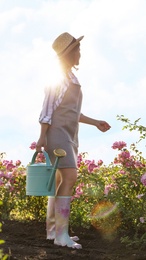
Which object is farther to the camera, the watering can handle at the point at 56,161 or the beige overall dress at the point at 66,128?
the beige overall dress at the point at 66,128

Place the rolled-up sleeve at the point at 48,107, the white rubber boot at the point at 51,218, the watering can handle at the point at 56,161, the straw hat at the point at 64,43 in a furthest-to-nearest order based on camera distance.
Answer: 1. the white rubber boot at the point at 51,218
2. the straw hat at the point at 64,43
3. the rolled-up sleeve at the point at 48,107
4. the watering can handle at the point at 56,161

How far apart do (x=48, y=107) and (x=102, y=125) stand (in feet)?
2.63

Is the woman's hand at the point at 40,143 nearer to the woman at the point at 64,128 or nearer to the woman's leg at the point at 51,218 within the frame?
the woman at the point at 64,128

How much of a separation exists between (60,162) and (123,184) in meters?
1.27

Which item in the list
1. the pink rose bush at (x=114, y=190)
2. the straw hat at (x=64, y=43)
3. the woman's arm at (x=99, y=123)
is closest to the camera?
the straw hat at (x=64, y=43)

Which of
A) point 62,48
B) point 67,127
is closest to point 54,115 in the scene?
point 67,127

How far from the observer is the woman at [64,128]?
466 cm

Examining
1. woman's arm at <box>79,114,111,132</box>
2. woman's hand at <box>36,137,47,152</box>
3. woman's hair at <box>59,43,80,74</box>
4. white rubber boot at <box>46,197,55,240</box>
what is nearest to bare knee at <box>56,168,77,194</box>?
woman's hand at <box>36,137,47,152</box>

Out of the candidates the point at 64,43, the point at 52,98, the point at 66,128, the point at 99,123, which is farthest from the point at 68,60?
the point at 99,123

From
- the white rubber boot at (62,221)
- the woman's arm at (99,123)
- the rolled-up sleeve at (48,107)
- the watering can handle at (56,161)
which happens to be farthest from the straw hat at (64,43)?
the white rubber boot at (62,221)

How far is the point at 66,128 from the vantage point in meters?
4.74

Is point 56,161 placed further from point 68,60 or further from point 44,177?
point 68,60

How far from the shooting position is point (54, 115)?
15.4 ft

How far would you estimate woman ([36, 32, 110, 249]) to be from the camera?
4.66 m
